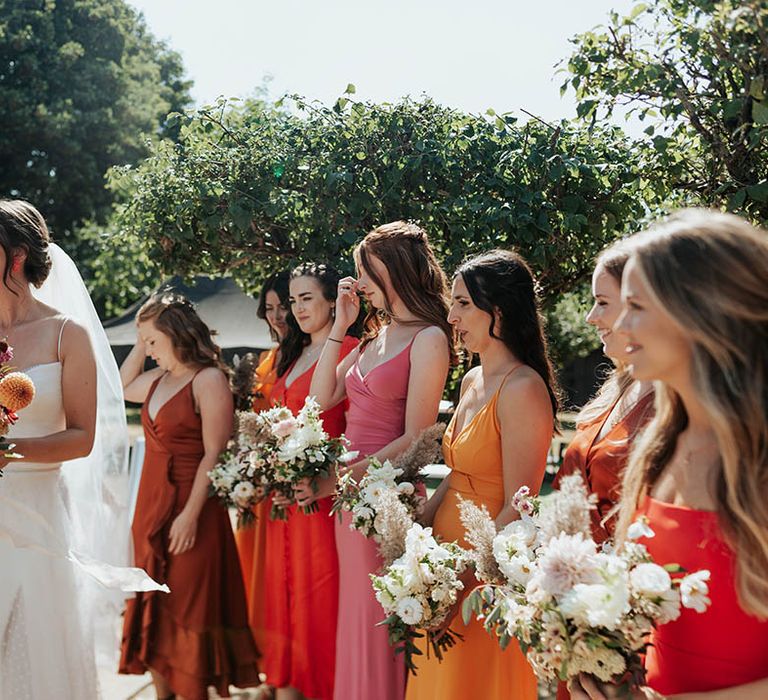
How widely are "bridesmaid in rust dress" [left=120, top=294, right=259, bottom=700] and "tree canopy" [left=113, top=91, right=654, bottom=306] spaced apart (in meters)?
0.71

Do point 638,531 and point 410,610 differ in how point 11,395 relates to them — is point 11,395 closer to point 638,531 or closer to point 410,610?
point 410,610

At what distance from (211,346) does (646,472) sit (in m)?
3.53

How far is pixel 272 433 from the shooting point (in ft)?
13.9

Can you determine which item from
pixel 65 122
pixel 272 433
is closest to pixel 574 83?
pixel 272 433

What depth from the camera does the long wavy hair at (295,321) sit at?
4840 mm

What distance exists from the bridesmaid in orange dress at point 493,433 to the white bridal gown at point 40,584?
1.41 m

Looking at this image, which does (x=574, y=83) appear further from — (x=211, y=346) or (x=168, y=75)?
(x=168, y=75)

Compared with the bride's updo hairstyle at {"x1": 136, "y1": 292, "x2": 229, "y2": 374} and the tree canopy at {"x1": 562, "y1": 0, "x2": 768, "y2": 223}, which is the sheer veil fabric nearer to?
the bride's updo hairstyle at {"x1": 136, "y1": 292, "x2": 229, "y2": 374}

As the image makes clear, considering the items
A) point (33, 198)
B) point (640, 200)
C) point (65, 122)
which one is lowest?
point (640, 200)

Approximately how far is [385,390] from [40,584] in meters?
1.70

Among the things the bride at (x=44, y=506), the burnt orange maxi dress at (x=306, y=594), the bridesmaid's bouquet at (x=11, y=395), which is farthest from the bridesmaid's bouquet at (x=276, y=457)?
the bridesmaid's bouquet at (x=11, y=395)

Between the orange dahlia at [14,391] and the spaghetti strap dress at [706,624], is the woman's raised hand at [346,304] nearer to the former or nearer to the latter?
the orange dahlia at [14,391]

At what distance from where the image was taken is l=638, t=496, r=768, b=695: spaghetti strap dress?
6.25 feet

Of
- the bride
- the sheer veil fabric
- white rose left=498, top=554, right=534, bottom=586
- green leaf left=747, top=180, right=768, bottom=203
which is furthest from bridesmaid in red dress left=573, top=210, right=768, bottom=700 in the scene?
the bride
